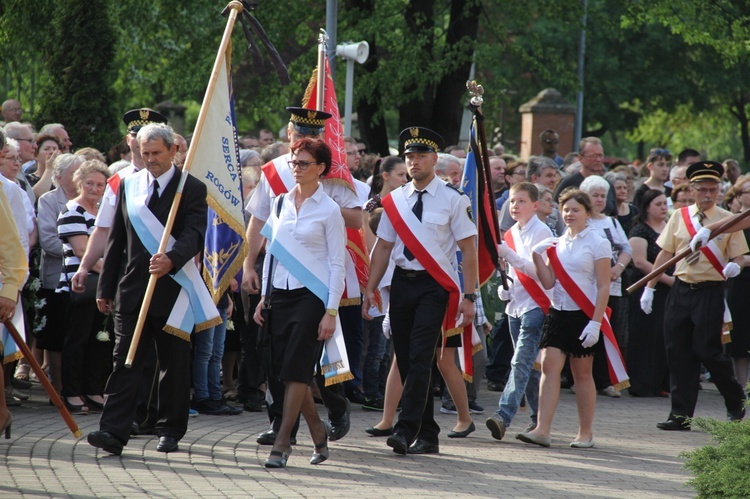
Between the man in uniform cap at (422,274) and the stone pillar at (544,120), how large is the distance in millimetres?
17448

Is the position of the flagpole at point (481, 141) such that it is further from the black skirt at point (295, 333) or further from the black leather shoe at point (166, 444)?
the black leather shoe at point (166, 444)

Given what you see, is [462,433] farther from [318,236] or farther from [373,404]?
[318,236]

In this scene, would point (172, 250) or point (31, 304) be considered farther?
point (31, 304)

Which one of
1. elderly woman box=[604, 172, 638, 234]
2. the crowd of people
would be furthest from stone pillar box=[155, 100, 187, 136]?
elderly woman box=[604, 172, 638, 234]

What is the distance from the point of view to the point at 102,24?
47.4ft

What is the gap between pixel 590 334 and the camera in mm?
8859

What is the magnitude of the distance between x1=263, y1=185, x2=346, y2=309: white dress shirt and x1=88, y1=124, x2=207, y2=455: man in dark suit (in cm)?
65

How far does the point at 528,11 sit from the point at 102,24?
845cm

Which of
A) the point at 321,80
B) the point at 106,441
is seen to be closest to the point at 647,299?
the point at 321,80

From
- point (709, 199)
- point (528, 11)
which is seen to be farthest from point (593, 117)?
point (709, 199)

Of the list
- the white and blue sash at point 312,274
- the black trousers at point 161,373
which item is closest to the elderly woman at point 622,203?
the white and blue sash at point 312,274

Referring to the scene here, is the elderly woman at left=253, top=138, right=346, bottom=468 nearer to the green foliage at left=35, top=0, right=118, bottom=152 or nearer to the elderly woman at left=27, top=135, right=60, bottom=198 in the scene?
the elderly woman at left=27, top=135, right=60, bottom=198

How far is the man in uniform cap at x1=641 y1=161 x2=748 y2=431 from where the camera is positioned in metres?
10.4

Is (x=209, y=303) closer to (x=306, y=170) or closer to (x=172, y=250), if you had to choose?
(x=172, y=250)
